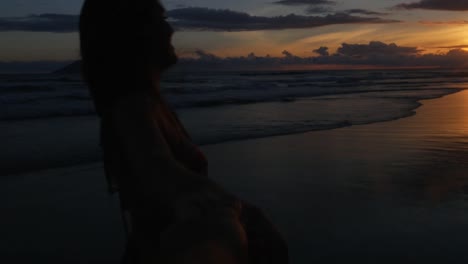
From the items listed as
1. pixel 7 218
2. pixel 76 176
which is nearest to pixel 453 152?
pixel 76 176

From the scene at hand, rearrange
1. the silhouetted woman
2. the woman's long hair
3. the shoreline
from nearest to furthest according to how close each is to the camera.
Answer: the silhouetted woman, the woman's long hair, the shoreline

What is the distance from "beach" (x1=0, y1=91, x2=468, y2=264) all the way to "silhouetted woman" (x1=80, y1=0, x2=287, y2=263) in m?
3.17

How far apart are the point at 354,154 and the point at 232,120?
5.56 metres

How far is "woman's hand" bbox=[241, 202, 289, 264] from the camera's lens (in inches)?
37.3

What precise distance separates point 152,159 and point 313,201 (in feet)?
15.8

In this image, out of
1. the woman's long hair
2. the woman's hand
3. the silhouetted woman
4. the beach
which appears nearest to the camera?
the silhouetted woman

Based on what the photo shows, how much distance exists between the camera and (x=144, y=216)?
866mm

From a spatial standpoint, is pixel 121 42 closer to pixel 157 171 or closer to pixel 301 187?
pixel 157 171

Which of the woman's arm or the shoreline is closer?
the woman's arm

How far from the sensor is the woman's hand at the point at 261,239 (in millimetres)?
946

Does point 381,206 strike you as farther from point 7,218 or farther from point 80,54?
point 80,54

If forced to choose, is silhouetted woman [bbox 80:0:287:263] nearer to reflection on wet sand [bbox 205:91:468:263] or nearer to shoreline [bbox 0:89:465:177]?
reflection on wet sand [bbox 205:91:468:263]

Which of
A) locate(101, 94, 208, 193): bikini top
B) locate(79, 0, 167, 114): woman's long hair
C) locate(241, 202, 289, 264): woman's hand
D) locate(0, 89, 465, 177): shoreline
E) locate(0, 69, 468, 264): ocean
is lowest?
locate(0, 89, 465, 177): shoreline

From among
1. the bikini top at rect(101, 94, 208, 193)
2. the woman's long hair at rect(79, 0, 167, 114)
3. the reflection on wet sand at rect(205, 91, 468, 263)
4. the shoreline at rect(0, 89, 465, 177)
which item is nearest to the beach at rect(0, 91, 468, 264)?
the reflection on wet sand at rect(205, 91, 468, 263)
